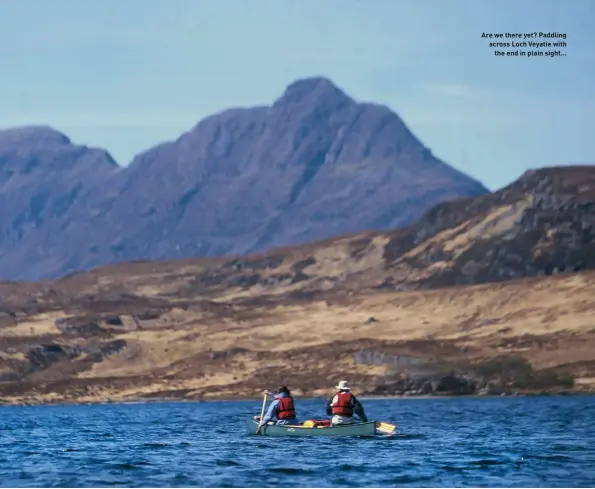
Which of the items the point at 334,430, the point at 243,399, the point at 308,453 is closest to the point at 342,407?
the point at 334,430

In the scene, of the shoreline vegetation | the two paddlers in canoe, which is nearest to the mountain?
Answer: the shoreline vegetation

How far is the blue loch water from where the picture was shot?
5016 centimetres

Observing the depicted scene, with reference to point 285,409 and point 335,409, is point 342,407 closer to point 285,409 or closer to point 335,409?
point 335,409

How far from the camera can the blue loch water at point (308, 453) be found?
1975 inches

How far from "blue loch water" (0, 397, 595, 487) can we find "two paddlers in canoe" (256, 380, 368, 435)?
3.50 ft

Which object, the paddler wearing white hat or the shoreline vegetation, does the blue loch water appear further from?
the shoreline vegetation

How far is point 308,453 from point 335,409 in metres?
7.05

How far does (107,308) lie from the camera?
7313 inches

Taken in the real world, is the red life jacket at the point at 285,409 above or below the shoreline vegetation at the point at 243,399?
above

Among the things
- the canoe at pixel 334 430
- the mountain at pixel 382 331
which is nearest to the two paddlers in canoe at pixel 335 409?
the canoe at pixel 334 430

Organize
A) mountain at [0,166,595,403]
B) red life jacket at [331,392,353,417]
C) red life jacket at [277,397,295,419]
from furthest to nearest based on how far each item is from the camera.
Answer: mountain at [0,166,595,403], red life jacket at [277,397,295,419], red life jacket at [331,392,353,417]

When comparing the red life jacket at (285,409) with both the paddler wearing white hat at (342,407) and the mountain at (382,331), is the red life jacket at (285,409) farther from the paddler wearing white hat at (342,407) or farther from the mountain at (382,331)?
the mountain at (382,331)

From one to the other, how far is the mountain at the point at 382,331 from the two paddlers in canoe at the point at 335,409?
52540 millimetres

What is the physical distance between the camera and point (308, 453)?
59.6 meters
